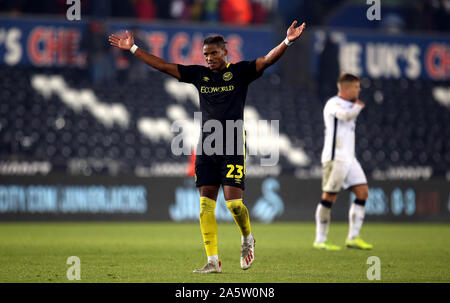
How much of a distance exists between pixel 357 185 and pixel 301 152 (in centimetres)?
957

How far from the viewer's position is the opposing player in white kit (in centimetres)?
1073

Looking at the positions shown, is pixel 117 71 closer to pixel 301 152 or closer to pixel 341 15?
pixel 301 152

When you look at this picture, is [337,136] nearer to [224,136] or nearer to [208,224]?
[224,136]

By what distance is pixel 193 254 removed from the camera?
9773 mm

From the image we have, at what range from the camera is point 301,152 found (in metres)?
20.5

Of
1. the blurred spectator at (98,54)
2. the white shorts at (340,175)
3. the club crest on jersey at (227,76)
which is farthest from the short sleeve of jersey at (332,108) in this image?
the blurred spectator at (98,54)

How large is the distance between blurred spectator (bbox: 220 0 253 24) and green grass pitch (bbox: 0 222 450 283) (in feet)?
26.0

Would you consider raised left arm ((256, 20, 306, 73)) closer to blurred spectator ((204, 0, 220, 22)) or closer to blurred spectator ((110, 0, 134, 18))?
blurred spectator ((204, 0, 220, 22))

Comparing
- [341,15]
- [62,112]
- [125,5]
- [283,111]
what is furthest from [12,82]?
[341,15]

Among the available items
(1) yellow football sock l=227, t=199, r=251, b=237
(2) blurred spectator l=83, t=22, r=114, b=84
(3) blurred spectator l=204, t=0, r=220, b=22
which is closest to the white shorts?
(1) yellow football sock l=227, t=199, r=251, b=237

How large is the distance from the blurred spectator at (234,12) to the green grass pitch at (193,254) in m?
7.92

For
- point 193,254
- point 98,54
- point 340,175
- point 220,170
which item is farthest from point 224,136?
point 98,54

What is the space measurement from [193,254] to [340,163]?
2368 mm

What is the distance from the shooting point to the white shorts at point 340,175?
1076 cm
